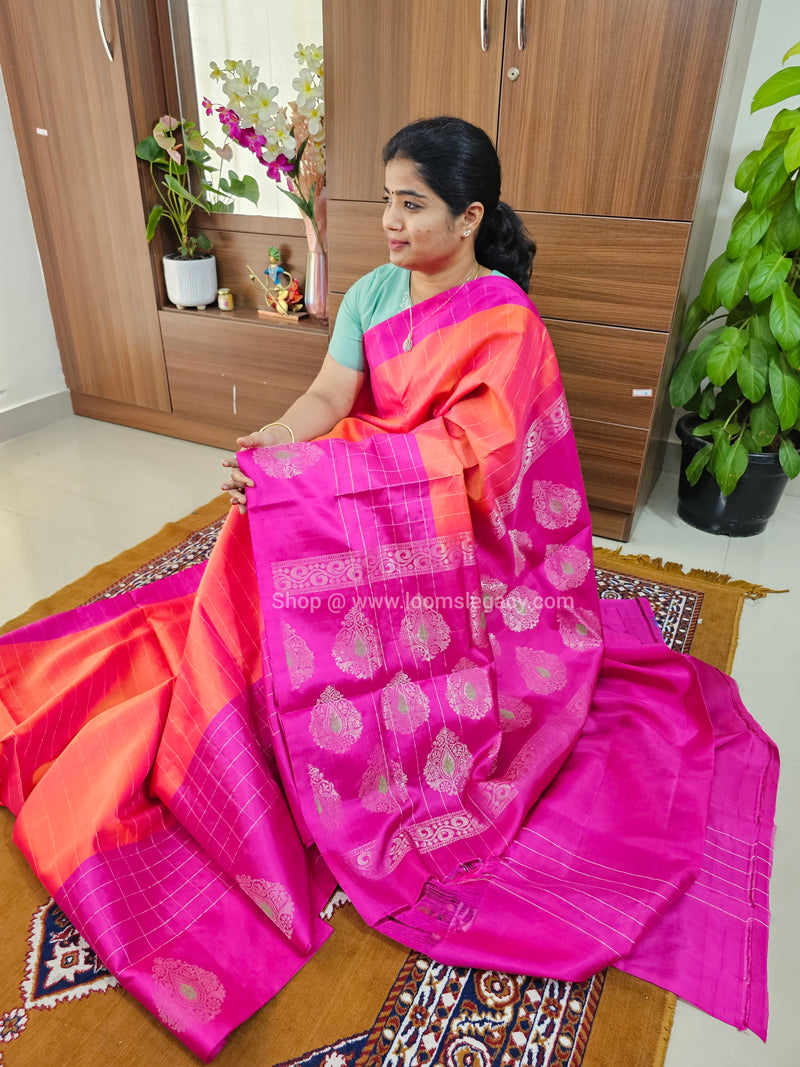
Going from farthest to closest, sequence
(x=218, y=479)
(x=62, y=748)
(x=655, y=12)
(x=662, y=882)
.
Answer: (x=218, y=479) < (x=655, y=12) < (x=62, y=748) < (x=662, y=882)

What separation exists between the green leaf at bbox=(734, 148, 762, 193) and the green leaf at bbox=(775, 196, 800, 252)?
113 millimetres

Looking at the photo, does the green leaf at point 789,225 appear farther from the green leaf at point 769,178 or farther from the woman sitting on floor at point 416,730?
the woman sitting on floor at point 416,730

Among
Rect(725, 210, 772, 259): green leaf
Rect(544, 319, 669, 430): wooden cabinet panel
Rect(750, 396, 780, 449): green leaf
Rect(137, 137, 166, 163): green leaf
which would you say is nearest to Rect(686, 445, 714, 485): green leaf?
Rect(750, 396, 780, 449): green leaf

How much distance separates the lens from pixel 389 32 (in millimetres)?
2062

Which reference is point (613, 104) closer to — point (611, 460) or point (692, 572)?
point (611, 460)

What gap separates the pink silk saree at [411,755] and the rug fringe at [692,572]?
0.70 m

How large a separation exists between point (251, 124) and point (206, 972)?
2.61 m

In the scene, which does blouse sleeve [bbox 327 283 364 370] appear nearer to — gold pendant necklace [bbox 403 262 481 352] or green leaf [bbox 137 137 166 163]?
gold pendant necklace [bbox 403 262 481 352]

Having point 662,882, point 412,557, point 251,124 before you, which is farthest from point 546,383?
point 251,124

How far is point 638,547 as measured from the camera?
2.37 m

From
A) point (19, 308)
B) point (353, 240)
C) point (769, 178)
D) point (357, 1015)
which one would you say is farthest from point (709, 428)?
point (19, 308)

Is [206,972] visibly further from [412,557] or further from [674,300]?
[674,300]

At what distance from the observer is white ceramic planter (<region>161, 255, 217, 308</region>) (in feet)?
9.24

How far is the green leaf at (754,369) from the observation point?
2.08 m
